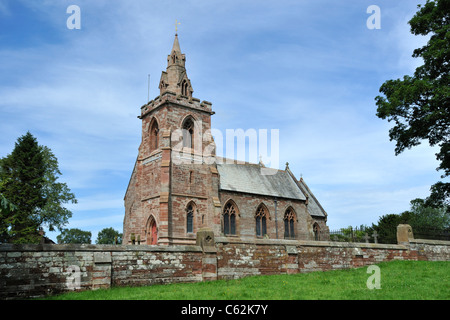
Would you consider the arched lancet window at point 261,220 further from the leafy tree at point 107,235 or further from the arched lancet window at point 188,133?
the leafy tree at point 107,235

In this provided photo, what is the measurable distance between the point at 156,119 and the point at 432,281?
981 inches

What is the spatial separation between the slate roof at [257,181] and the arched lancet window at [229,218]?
162 centimetres

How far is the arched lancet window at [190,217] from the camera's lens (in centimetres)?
3052

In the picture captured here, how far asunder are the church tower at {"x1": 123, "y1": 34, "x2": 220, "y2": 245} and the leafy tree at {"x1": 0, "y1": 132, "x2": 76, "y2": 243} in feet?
35.6

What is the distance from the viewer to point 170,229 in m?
29.0

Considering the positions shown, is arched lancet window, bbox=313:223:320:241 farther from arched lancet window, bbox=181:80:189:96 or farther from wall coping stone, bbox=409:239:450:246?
arched lancet window, bbox=181:80:189:96

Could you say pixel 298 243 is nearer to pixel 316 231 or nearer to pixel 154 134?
pixel 154 134

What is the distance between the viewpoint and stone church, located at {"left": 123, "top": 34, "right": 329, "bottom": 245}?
30.2 m

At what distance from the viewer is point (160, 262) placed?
15.3 metres

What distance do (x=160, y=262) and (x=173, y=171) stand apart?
51.4 ft
